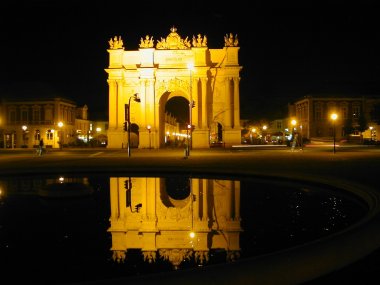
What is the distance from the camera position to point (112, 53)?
69062mm

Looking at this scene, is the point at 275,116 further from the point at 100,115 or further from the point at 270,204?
the point at 270,204

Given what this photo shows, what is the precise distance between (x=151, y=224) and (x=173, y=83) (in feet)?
186

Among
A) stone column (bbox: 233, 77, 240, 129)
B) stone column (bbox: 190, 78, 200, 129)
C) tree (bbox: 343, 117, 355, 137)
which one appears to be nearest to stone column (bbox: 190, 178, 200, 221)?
stone column (bbox: 190, 78, 200, 129)

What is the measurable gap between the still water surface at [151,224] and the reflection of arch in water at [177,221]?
2 cm

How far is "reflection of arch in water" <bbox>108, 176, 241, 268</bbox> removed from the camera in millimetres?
9656

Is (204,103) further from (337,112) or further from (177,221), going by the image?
(177,221)

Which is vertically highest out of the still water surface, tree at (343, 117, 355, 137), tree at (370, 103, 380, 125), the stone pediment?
the stone pediment

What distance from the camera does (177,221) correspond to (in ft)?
42.0

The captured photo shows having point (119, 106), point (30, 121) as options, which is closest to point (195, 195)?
point (119, 106)

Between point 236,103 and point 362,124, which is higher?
point 236,103

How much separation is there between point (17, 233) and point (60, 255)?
2730 millimetres

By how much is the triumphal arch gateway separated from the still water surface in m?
46.7

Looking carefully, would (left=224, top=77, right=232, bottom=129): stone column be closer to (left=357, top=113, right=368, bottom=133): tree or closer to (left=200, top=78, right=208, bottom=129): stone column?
(left=200, top=78, right=208, bottom=129): stone column

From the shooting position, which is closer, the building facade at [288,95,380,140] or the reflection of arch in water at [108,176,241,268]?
the reflection of arch in water at [108,176,241,268]
